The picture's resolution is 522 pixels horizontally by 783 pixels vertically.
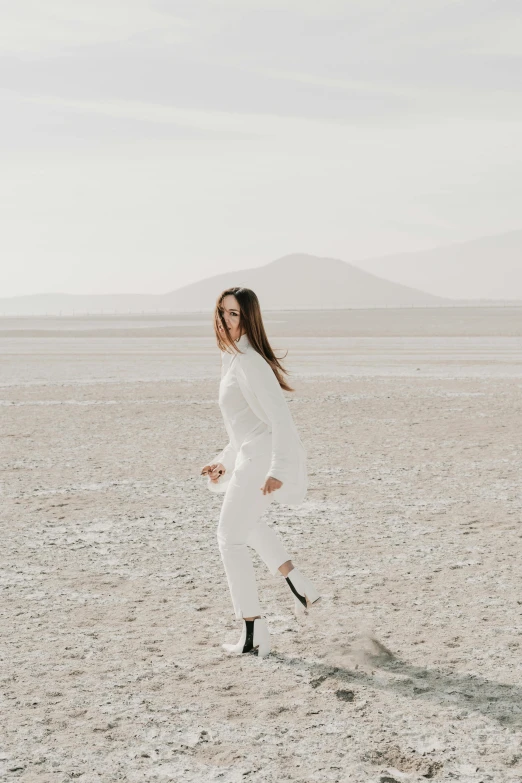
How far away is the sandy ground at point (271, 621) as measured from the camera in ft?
13.2

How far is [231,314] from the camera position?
493cm

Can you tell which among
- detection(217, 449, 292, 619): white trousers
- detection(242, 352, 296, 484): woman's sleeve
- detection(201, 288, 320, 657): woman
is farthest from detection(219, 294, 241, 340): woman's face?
detection(217, 449, 292, 619): white trousers

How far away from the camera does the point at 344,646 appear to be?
5.28 metres

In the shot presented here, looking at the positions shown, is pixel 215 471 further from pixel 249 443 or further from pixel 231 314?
pixel 231 314

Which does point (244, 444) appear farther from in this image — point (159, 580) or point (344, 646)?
point (159, 580)

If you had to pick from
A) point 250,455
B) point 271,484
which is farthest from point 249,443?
point 271,484

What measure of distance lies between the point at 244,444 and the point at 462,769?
6.33 feet

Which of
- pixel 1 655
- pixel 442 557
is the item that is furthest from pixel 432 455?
pixel 1 655

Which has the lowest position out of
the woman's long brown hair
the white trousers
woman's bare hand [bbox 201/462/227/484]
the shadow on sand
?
the shadow on sand

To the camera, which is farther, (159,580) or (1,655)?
(159,580)

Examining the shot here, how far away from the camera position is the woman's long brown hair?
4.89m

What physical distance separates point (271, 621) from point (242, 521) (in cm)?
110

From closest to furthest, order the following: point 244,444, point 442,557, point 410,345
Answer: point 244,444, point 442,557, point 410,345

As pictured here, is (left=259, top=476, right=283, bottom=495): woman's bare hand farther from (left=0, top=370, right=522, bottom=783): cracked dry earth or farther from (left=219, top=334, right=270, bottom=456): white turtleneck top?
(left=0, top=370, right=522, bottom=783): cracked dry earth
